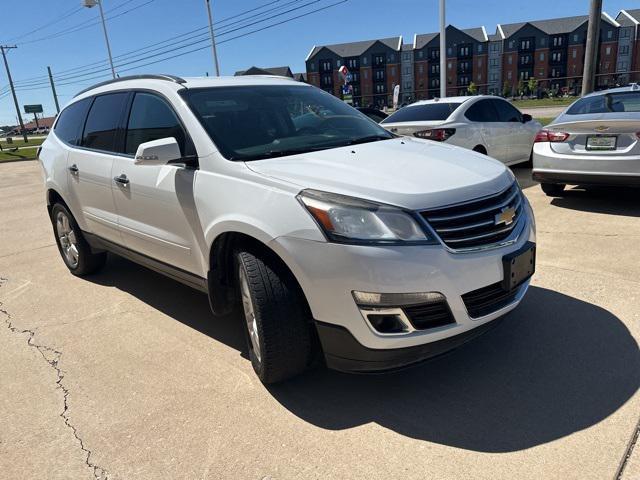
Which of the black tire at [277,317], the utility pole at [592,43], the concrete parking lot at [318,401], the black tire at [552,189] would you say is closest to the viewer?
the concrete parking lot at [318,401]

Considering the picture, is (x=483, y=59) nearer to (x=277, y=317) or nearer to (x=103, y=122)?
(x=103, y=122)

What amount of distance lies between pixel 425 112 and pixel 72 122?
17.8 feet

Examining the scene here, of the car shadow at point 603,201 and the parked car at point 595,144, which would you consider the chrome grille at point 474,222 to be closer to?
the parked car at point 595,144

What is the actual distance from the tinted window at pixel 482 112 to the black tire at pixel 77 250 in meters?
5.91

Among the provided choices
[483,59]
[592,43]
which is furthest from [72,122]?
[483,59]

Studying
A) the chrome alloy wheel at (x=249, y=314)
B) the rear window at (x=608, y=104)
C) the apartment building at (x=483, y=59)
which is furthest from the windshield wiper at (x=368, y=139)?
the apartment building at (x=483, y=59)

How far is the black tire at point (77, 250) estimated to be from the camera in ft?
16.0

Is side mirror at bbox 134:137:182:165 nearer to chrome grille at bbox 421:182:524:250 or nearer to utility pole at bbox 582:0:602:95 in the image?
chrome grille at bbox 421:182:524:250

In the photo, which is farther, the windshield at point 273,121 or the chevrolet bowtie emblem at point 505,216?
the windshield at point 273,121

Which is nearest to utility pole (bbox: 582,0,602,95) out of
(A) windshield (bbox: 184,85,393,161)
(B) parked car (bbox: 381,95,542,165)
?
(B) parked car (bbox: 381,95,542,165)

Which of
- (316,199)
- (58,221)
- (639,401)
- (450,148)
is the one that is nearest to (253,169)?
(316,199)

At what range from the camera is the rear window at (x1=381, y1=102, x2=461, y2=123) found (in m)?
8.05

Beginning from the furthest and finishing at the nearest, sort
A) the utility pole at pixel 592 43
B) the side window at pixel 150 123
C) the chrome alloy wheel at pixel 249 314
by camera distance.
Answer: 1. the utility pole at pixel 592 43
2. the side window at pixel 150 123
3. the chrome alloy wheel at pixel 249 314

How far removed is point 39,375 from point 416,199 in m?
2.68
